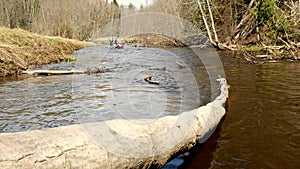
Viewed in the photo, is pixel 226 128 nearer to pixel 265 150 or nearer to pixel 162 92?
pixel 265 150

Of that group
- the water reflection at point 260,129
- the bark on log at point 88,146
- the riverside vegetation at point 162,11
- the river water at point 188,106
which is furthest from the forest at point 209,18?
the bark on log at point 88,146

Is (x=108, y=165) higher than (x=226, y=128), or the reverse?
(x=108, y=165)

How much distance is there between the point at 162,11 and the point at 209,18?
1412cm

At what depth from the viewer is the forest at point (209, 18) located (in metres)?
15.1

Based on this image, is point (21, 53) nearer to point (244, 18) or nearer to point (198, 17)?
point (198, 17)

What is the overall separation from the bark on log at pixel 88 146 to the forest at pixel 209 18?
1285cm

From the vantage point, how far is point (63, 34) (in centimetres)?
4175

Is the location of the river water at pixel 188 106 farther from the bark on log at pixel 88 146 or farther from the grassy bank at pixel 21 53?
the grassy bank at pixel 21 53

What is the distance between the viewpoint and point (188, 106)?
713cm

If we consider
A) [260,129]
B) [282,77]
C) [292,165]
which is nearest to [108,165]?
[292,165]

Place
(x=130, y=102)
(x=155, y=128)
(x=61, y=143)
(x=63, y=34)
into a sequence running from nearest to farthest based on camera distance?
(x=61, y=143) < (x=155, y=128) < (x=130, y=102) < (x=63, y=34)

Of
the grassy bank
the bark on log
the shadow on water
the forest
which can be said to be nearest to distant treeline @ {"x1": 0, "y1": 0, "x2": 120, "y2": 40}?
the forest

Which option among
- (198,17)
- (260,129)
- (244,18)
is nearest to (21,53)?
(198,17)

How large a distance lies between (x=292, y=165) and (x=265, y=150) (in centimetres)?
55
